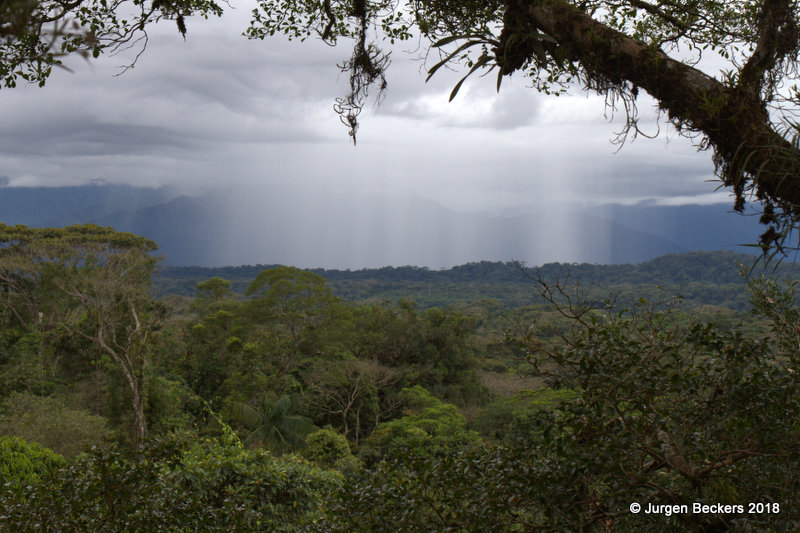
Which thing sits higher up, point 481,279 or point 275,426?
point 275,426

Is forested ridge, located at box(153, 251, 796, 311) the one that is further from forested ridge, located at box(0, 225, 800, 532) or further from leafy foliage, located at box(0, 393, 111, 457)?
leafy foliage, located at box(0, 393, 111, 457)

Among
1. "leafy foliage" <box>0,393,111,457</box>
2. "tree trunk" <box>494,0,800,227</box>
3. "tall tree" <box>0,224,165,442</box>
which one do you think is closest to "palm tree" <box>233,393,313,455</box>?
"tall tree" <box>0,224,165,442</box>

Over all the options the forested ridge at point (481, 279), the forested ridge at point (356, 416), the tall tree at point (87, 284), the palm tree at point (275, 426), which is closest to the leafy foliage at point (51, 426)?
the forested ridge at point (356, 416)

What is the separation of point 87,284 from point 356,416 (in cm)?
996

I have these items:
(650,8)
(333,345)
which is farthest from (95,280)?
(650,8)

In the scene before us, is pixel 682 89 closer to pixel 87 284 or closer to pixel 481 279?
pixel 87 284

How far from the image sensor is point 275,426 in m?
16.2

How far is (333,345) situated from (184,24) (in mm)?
18612

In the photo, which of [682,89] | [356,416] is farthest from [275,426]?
[682,89]

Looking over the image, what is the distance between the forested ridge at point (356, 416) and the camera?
77.5 inches

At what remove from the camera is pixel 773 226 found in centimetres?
228

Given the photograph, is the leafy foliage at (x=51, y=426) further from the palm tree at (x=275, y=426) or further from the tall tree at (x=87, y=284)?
the palm tree at (x=275, y=426)

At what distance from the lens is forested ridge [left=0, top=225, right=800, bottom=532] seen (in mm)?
1969

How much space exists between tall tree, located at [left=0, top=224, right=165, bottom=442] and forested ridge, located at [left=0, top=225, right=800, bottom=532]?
0.28ft
